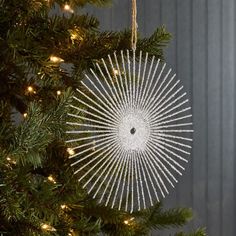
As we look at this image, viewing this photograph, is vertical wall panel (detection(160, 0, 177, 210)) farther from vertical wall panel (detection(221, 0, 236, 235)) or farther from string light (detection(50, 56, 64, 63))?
string light (detection(50, 56, 64, 63))

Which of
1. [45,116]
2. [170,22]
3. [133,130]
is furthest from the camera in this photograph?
[170,22]

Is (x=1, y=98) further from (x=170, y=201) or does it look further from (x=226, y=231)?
(x=226, y=231)

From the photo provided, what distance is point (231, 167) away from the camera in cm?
215

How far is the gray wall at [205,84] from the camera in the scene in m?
2.06

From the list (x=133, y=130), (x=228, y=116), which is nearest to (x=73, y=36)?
(x=133, y=130)

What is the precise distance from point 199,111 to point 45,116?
1435 millimetres

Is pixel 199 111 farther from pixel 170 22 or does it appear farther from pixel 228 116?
pixel 170 22

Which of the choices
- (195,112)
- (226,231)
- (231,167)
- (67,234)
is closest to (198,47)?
(195,112)

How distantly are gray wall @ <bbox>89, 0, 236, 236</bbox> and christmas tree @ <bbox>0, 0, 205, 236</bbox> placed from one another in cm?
108

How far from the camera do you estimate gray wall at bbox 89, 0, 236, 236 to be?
206 cm

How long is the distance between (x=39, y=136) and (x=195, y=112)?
1465mm

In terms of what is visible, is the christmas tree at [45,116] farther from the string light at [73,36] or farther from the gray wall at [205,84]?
the gray wall at [205,84]

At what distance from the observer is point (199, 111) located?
210 centimetres

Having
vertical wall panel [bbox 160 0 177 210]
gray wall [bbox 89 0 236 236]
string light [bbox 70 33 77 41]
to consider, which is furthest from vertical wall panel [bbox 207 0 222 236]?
string light [bbox 70 33 77 41]
